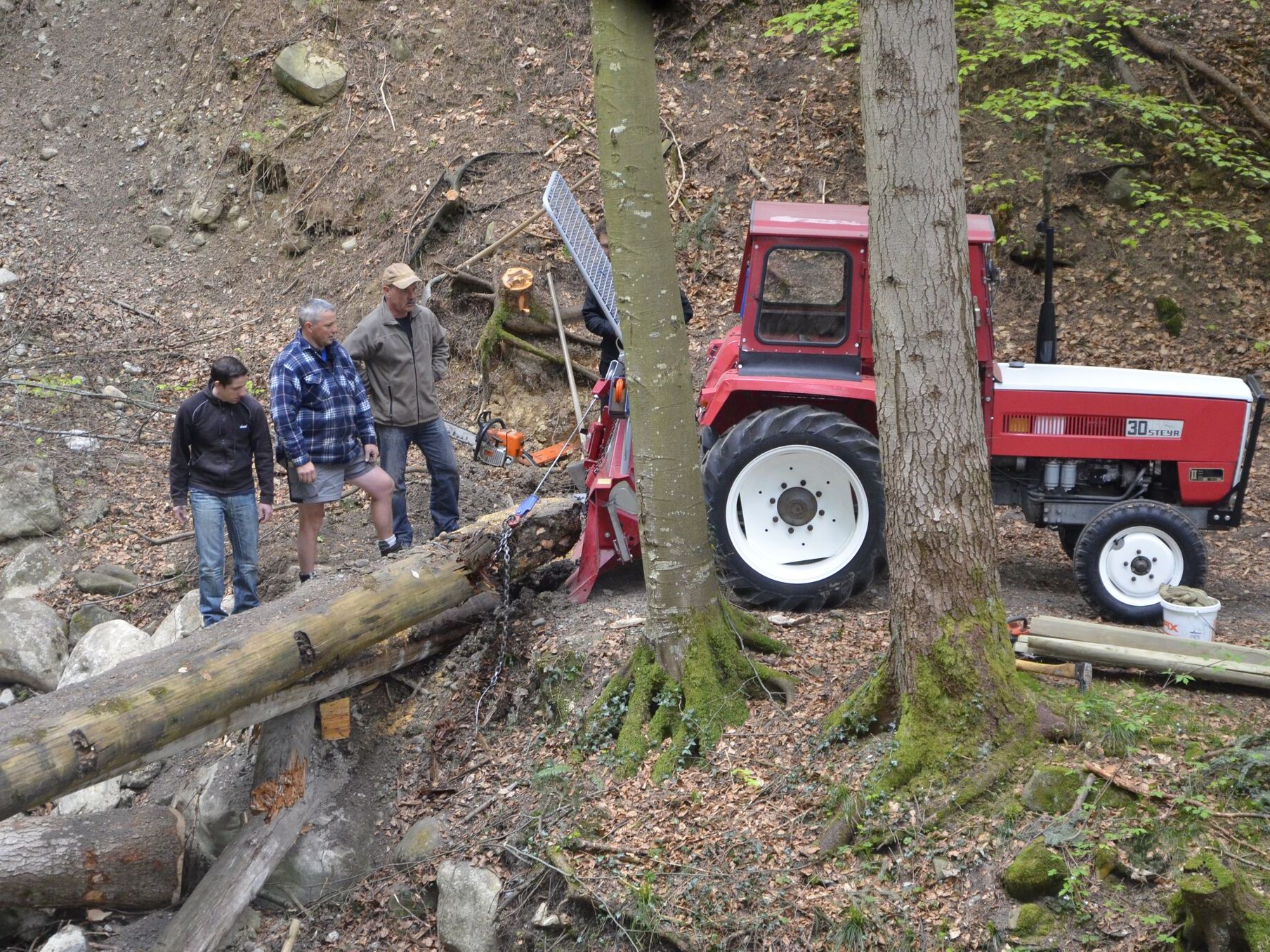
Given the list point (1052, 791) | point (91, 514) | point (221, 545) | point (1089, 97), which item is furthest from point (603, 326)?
point (1089, 97)

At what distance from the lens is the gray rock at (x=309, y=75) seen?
1321 cm

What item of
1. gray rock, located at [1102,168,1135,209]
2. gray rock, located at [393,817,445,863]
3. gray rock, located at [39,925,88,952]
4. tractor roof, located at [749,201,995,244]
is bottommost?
gray rock, located at [39,925,88,952]

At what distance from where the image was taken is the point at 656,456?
17.1 feet

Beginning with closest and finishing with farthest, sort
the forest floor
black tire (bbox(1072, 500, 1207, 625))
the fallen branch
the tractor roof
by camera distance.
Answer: the forest floor → black tire (bbox(1072, 500, 1207, 625)) → the tractor roof → the fallen branch

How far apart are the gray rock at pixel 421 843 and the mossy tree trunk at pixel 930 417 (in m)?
2.26

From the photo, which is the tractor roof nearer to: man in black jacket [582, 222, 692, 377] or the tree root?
man in black jacket [582, 222, 692, 377]

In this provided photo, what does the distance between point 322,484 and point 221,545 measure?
703 millimetres

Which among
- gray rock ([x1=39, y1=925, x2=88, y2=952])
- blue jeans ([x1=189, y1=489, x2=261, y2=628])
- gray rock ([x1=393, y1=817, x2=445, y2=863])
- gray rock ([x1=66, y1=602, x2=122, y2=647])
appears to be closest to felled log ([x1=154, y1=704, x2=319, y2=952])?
gray rock ([x1=39, y1=925, x2=88, y2=952])

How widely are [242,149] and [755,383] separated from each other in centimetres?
954

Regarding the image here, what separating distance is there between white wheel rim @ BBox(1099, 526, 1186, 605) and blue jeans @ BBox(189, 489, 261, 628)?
507 cm

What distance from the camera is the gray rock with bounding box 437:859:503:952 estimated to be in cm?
484

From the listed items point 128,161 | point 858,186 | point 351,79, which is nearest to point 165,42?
point 128,161

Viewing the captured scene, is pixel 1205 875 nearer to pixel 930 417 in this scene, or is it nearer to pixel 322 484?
pixel 930 417

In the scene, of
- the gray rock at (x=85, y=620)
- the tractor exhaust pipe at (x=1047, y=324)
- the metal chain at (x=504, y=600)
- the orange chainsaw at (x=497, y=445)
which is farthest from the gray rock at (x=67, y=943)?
the tractor exhaust pipe at (x=1047, y=324)
